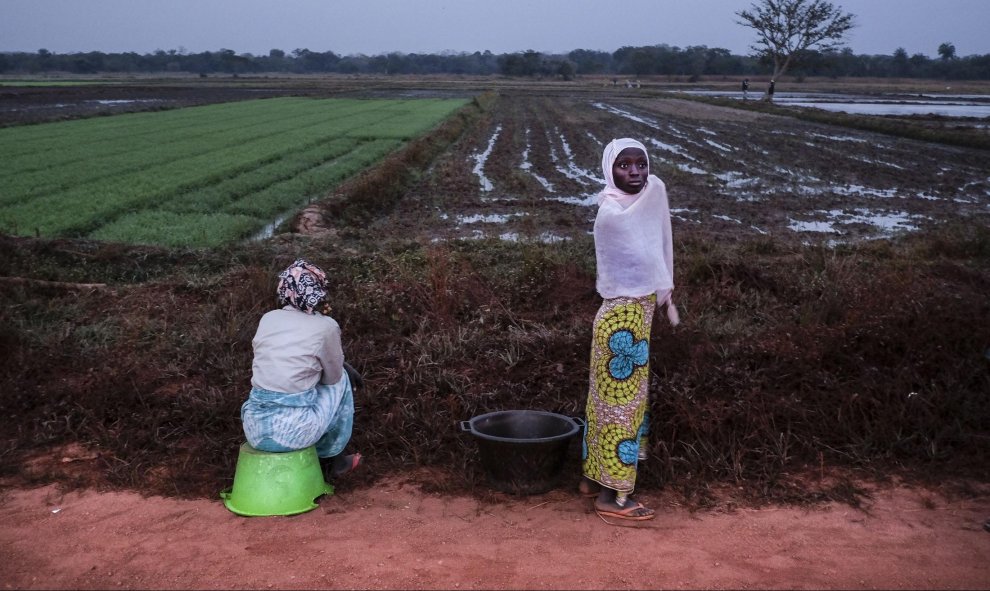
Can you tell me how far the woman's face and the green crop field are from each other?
6528 mm

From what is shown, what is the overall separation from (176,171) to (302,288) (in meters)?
11.9

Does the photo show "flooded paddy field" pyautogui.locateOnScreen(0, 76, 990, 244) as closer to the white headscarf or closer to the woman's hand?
the woman's hand

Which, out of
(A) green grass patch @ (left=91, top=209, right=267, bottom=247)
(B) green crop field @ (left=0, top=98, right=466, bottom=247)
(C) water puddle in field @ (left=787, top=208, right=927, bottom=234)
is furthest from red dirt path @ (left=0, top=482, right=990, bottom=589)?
(C) water puddle in field @ (left=787, top=208, right=927, bottom=234)

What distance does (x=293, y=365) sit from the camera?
3.55m

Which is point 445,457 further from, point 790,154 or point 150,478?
point 790,154

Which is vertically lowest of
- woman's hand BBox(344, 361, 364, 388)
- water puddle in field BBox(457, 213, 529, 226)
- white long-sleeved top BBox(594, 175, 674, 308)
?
water puddle in field BBox(457, 213, 529, 226)

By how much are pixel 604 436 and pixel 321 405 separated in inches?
51.9

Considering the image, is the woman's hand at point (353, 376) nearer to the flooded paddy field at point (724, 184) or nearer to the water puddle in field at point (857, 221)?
the flooded paddy field at point (724, 184)

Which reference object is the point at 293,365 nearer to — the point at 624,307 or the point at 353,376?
the point at 353,376

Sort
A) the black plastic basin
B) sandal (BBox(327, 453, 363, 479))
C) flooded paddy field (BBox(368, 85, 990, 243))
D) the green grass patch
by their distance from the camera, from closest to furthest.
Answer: the black plastic basin, sandal (BBox(327, 453, 363, 479)), the green grass patch, flooded paddy field (BBox(368, 85, 990, 243))

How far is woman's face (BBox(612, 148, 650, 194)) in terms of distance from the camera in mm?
3275

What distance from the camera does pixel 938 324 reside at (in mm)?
4594

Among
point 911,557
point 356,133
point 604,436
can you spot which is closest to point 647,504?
point 604,436

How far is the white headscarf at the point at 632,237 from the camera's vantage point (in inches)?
130
